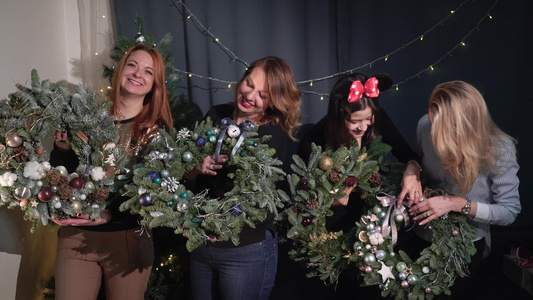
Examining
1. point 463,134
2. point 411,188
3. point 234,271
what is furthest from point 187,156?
point 463,134

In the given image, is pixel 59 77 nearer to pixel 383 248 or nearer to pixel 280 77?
pixel 280 77

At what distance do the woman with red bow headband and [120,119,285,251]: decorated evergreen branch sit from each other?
0.46m

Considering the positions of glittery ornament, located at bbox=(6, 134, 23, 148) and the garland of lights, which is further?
the garland of lights

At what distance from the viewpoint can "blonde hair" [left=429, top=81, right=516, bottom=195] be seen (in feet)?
6.61

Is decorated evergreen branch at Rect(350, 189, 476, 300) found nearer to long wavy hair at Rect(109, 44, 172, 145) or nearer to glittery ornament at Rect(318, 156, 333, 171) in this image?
glittery ornament at Rect(318, 156, 333, 171)

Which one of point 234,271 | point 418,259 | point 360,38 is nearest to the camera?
point 234,271

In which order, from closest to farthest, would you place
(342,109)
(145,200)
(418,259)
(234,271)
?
(145,200) → (234,271) → (418,259) → (342,109)

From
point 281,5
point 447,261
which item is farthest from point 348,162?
point 281,5

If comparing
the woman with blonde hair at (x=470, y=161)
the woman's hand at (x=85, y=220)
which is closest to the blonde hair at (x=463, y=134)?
the woman with blonde hair at (x=470, y=161)

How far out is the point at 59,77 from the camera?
10.1ft

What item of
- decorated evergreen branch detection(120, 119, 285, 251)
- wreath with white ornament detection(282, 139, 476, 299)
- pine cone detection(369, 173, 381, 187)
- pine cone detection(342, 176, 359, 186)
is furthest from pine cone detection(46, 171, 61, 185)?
pine cone detection(369, 173, 381, 187)

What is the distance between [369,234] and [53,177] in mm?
1298

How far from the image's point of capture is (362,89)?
2229 mm

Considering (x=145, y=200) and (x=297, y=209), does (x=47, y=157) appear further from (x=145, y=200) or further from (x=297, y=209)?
(x=297, y=209)
